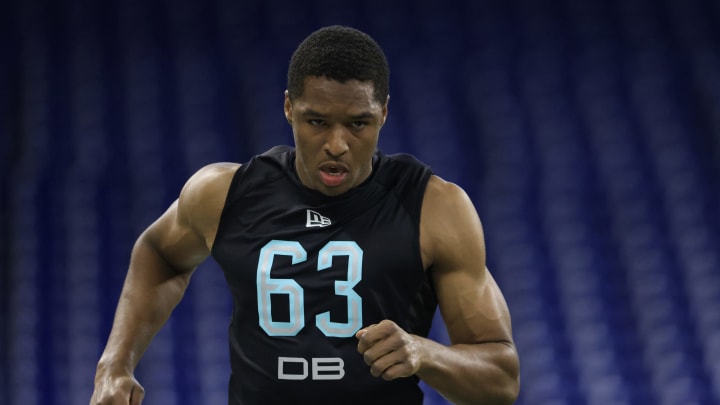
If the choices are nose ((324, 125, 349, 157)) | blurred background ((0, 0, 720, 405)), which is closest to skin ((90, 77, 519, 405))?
nose ((324, 125, 349, 157))

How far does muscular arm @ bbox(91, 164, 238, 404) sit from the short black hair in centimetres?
27

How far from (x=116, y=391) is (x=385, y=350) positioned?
553 mm

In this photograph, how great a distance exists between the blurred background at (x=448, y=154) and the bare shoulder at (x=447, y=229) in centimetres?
151

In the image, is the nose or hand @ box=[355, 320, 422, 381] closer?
hand @ box=[355, 320, 422, 381]

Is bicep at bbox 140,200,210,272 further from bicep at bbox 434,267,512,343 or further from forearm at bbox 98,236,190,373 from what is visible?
bicep at bbox 434,267,512,343

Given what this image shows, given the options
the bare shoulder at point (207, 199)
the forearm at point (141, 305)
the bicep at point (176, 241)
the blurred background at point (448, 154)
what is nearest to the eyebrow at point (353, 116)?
the bare shoulder at point (207, 199)

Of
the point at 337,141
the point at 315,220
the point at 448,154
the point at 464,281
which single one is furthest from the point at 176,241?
the point at 448,154

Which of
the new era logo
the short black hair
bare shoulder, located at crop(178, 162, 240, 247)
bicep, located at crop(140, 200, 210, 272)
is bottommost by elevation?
bicep, located at crop(140, 200, 210, 272)

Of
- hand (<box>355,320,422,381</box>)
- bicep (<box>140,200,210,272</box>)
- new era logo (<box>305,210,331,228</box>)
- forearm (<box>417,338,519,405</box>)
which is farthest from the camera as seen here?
bicep (<box>140,200,210,272</box>)

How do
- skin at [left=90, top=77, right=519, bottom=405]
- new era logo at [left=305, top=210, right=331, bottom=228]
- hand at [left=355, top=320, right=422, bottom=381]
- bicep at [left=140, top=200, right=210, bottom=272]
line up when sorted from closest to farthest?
hand at [left=355, top=320, right=422, bottom=381] → skin at [left=90, top=77, right=519, bottom=405] → new era logo at [left=305, top=210, right=331, bottom=228] → bicep at [left=140, top=200, right=210, bottom=272]

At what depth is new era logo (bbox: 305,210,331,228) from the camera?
1788 millimetres

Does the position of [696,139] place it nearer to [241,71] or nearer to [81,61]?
[241,71]

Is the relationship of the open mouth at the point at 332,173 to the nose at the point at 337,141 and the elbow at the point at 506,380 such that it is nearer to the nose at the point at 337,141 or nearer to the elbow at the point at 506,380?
the nose at the point at 337,141

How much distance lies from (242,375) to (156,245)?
36 centimetres
